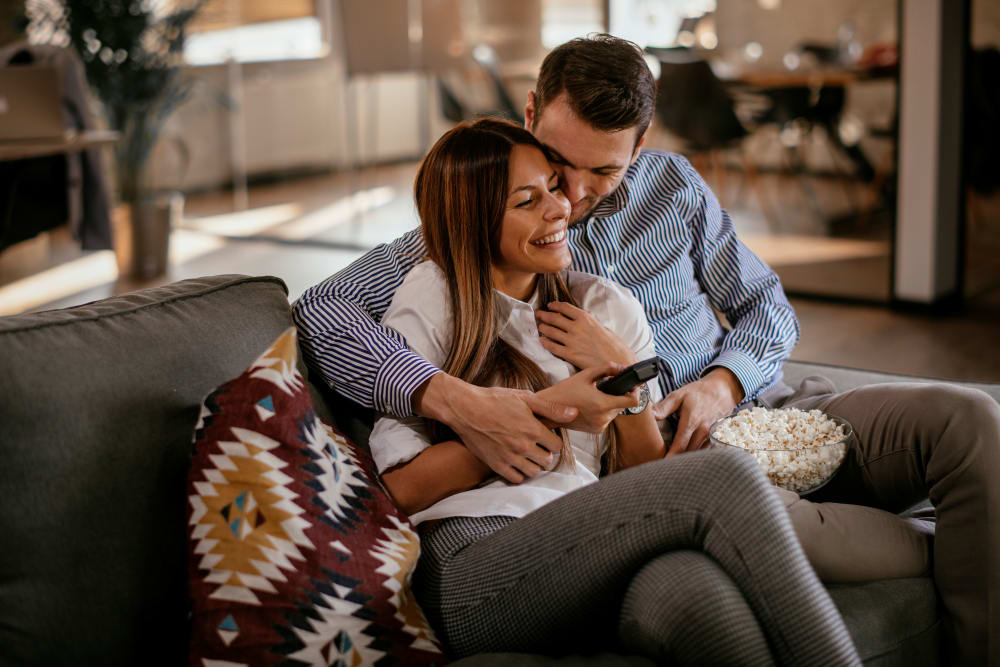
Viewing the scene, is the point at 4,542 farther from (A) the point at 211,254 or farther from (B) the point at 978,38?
(A) the point at 211,254

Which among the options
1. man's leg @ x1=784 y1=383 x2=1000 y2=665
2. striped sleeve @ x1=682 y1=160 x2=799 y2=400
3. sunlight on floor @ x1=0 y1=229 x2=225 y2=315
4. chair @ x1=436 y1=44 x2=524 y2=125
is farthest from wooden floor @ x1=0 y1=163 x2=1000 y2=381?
man's leg @ x1=784 y1=383 x2=1000 y2=665

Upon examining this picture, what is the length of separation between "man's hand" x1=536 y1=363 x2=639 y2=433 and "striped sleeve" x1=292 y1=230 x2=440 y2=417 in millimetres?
189

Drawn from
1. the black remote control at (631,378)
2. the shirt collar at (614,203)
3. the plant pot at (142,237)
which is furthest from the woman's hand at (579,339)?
the plant pot at (142,237)

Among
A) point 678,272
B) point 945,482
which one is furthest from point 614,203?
point 945,482

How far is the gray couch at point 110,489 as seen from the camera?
115 centimetres

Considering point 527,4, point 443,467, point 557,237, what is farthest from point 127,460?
point 527,4

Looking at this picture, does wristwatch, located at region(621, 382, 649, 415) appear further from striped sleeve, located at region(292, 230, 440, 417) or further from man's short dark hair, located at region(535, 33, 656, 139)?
man's short dark hair, located at region(535, 33, 656, 139)

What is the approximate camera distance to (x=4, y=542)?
1132 millimetres

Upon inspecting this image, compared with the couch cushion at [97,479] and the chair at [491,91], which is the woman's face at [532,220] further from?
the chair at [491,91]

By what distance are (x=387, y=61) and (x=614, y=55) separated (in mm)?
3895

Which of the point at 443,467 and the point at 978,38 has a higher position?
the point at 978,38

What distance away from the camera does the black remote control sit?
1.34m

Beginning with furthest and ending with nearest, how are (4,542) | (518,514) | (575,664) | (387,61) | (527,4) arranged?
(387,61) → (527,4) → (518,514) → (575,664) → (4,542)

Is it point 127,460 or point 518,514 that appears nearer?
point 127,460
